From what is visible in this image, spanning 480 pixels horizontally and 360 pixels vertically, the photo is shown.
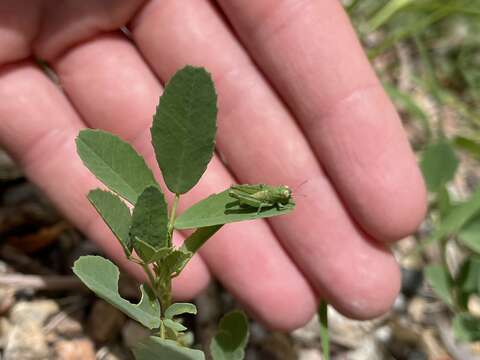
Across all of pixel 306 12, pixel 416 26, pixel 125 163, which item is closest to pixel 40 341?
pixel 125 163

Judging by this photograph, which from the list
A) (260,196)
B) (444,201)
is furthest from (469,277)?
(260,196)

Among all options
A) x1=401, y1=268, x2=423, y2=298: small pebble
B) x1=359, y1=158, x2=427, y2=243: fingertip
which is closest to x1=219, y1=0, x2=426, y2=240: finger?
x1=359, y1=158, x2=427, y2=243: fingertip

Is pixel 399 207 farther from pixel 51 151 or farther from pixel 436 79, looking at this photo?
pixel 436 79

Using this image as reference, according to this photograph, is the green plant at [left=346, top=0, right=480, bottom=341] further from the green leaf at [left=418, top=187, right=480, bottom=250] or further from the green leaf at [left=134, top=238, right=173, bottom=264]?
the green leaf at [left=134, top=238, right=173, bottom=264]

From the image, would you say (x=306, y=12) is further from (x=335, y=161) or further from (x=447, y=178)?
(x=447, y=178)

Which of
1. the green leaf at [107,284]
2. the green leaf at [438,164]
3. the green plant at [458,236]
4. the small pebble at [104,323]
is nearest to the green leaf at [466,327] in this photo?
the green plant at [458,236]
